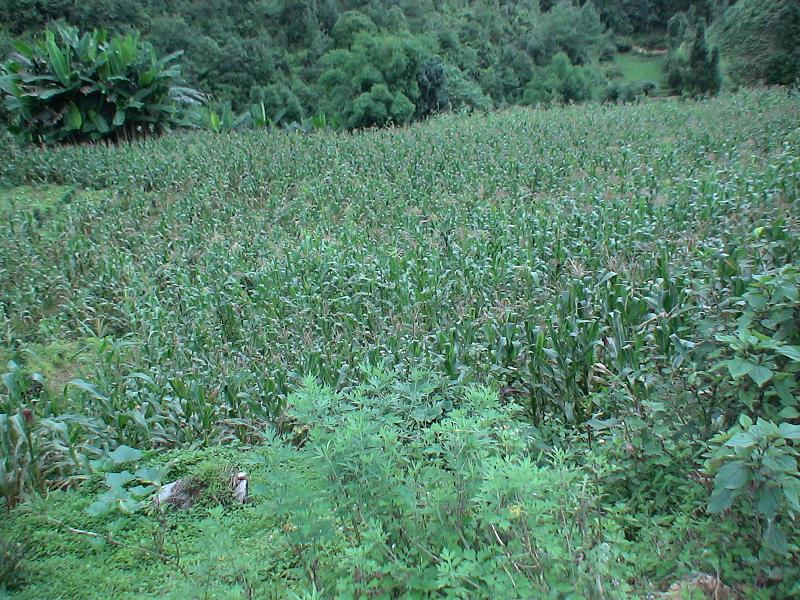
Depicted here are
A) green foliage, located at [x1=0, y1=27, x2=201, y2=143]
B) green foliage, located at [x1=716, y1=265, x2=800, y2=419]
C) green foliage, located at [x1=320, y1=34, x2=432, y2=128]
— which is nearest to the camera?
green foliage, located at [x1=716, y1=265, x2=800, y2=419]

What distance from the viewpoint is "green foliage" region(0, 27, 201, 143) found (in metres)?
13.2

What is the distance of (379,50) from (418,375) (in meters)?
16.0

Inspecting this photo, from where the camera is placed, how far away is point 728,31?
22.8 meters

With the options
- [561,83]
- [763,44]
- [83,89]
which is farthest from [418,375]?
[561,83]

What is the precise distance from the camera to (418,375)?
2805 mm

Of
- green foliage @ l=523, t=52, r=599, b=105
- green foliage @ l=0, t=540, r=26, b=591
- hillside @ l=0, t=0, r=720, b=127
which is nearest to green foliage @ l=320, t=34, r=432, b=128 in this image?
hillside @ l=0, t=0, r=720, b=127

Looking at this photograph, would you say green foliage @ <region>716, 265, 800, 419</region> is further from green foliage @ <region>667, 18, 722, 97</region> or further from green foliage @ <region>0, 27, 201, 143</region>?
green foliage @ <region>667, 18, 722, 97</region>

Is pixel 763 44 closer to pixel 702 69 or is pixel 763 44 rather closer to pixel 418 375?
pixel 702 69

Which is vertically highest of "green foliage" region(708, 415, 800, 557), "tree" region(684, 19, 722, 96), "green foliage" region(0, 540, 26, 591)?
"tree" region(684, 19, 722, 96)

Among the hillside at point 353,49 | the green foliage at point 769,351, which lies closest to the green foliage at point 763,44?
the hillside at point 353,49

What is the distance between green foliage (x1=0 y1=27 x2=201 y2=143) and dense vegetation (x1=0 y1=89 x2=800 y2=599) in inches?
144

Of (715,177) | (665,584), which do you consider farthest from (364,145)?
(665,584)

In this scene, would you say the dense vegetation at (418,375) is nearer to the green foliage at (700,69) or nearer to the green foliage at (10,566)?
the green foliage at (10,566)

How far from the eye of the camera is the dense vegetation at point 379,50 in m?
17.4
